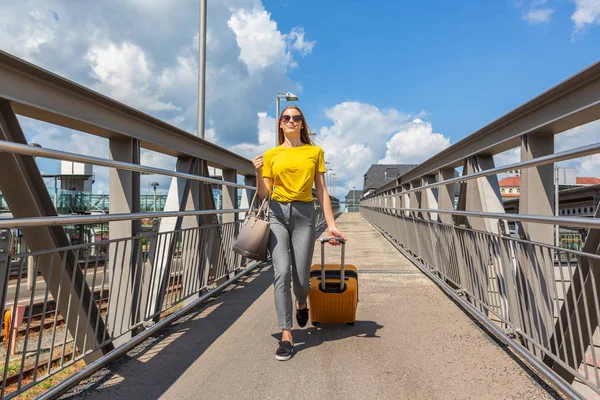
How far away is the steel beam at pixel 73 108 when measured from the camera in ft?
9.04

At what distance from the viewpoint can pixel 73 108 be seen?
131 inches

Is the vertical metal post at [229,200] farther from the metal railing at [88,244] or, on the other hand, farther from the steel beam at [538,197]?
the steel beam at [538,197]

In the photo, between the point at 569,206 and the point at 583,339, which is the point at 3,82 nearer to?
the point at 583,339

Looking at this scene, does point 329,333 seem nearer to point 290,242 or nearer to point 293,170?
point 290,242

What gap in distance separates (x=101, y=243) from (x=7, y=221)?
0.98 m

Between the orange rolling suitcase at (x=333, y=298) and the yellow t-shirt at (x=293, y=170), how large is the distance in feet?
1.78

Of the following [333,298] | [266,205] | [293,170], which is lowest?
[333,298]

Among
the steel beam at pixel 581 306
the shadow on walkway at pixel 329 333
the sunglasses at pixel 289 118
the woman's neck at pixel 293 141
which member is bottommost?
the shadow on walkway at pixel 329 333

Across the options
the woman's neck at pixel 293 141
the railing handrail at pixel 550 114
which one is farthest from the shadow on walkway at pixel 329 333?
the railing handrail at pixel 550 114

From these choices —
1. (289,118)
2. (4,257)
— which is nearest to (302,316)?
(289,118)

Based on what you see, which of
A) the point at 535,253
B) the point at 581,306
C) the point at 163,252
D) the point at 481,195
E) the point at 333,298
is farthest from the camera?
the point at 481,195

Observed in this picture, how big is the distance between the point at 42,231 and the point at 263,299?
2715 millimetres

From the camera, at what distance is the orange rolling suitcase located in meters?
3.57

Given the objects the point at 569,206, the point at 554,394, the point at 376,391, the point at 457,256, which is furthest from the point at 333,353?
the point at 569,206
